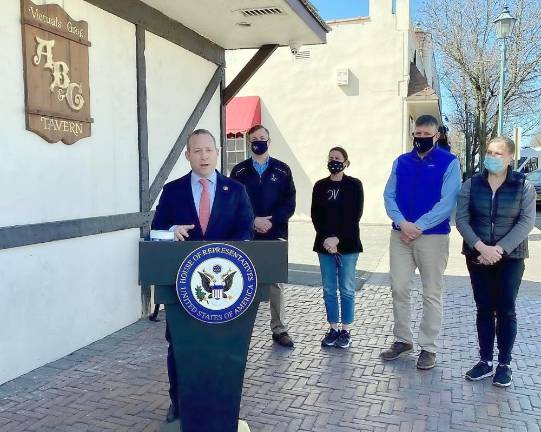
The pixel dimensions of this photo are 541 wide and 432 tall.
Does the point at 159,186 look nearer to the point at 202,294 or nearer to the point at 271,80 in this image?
the point at 202,294

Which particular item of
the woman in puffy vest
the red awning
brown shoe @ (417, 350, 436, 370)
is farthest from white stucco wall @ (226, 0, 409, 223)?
the woman in puffy vest

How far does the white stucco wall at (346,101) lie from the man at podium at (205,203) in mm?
11418

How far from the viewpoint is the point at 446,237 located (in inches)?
169

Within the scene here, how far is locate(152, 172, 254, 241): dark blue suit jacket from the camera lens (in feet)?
10.2

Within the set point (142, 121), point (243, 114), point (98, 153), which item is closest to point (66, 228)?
point (98, 153)

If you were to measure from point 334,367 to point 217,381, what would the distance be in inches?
68.6

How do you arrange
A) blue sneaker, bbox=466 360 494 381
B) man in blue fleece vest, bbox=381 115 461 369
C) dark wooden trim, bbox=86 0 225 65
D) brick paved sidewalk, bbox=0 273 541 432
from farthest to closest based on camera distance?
dark wooden trim, bbox=86 0 225 65, man in blue fleece vest, bbox=381 115 461 369, blue sneaker, bbox=466 360 494 381, brick paved sidewalk, bbox=0 273 541 432

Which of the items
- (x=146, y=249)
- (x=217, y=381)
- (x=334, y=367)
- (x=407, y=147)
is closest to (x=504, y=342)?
(x=334, y=367)

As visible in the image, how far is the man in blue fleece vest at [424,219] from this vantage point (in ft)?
13.8

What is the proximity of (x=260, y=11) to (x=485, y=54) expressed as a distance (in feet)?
48.8

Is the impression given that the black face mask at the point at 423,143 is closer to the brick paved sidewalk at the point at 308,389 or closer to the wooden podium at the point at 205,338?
the brick paved sidewalk at the point at 308,389

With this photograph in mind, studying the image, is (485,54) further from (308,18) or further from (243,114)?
(308,18)

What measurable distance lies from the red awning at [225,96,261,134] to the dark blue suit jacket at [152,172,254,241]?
11.4 meters

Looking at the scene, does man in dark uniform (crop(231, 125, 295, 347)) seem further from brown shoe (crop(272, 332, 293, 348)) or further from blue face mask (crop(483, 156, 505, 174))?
blue face mask (crop(483, 156, 505, 174))
